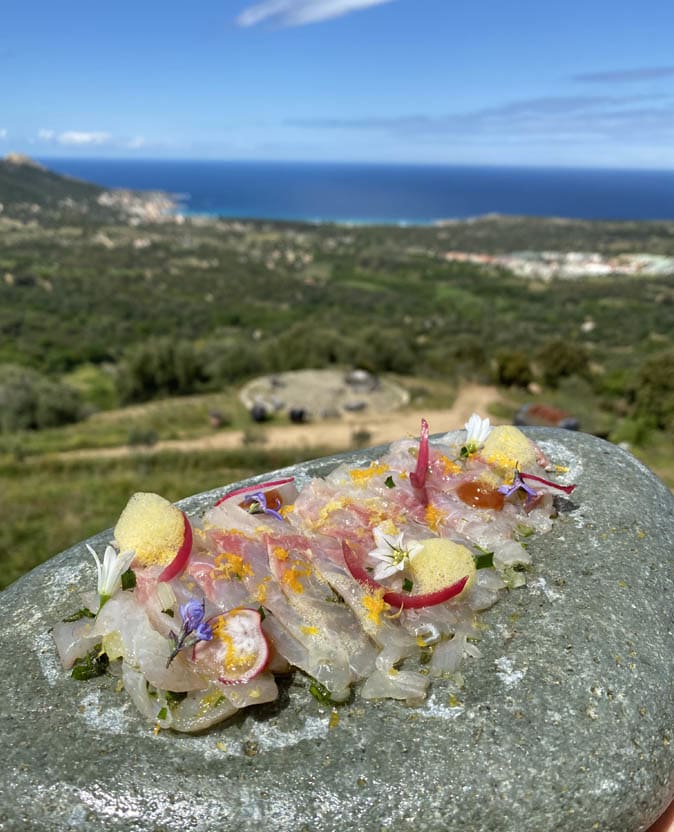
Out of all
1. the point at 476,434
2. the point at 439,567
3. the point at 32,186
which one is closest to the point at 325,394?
the point at 476,434

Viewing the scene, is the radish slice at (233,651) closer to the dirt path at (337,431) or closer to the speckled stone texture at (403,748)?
the speckled stone texture at (403,748)

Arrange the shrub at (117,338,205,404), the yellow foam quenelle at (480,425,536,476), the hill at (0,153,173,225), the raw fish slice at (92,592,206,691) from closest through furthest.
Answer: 1. the raw fish slice at (92,592,206,691)
2. the yellow foam quenelle at (480,425,536,476)
3. the shrub at (117,338,205,404)
4. the hill at (0,153,173,225)

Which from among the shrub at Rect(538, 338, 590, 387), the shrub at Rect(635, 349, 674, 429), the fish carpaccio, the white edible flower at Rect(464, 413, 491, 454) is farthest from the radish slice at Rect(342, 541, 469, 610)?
the shrub at Rect(538, 338, 590, 387)

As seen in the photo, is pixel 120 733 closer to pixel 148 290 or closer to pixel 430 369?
pixel 430 369

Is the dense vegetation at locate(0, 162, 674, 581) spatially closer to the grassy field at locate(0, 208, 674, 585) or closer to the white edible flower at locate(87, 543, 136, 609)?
the grassy field at locate(0, 208, 674, 585)

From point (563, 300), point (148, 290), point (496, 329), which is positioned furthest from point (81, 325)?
point (563, 300)

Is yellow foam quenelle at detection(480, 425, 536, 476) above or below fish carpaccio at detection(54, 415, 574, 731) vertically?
above

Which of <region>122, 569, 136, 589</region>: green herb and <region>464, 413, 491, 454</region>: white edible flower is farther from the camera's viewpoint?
<region>464, 413, 491, 454</region>: white edible flower
